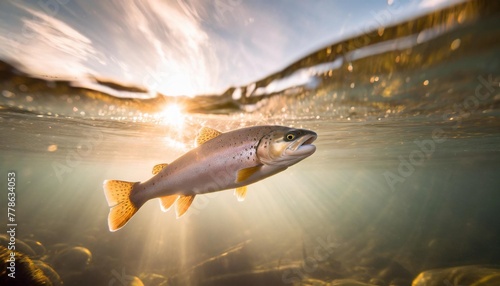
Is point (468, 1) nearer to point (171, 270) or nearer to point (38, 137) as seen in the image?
point (171, 270)

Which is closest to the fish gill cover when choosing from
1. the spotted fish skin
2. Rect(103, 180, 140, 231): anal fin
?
the spotted fish skin

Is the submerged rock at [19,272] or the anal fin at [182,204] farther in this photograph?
the submerged rock at [19,272]

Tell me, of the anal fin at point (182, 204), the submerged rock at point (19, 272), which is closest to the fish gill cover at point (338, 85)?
A: the anal fin at point (182, 204)
